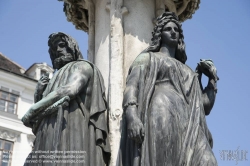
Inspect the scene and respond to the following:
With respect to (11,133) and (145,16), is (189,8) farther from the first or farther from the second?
(11,133)

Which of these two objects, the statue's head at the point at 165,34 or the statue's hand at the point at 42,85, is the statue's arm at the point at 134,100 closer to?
the statue's head at the point at 165,34

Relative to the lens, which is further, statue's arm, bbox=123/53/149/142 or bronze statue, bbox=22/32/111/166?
bronze statue, bbox=22/32/111/166

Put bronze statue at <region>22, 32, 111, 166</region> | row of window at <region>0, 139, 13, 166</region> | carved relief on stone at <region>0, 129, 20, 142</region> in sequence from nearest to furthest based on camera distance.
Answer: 1. bronze statue at <region>22, 32, 111, 166</region>
2. row of window at <region>0, 139, 13, 166</region>
3. carved relief on stone at <region>0, 129, 20, 142</region>

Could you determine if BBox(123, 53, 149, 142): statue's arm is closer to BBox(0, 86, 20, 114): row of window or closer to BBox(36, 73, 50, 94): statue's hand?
BBox(36, 73, 50, 94): statue's hand

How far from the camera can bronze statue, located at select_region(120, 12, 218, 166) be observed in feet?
21.0

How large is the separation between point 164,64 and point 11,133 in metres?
27.4

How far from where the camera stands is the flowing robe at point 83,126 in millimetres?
6801

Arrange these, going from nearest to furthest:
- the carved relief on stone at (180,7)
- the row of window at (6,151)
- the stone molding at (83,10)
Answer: the carved relief on stone at (180,7) < the stone molding at (83,10) < the row of window at (6,151)

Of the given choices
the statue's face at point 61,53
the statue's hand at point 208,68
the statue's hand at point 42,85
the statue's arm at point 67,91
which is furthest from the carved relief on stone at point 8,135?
the statue's hand at point 208,68

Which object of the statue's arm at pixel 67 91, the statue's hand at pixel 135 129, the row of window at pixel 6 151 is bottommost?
the statue's hand at pixel 135 129

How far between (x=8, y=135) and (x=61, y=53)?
2636 cm

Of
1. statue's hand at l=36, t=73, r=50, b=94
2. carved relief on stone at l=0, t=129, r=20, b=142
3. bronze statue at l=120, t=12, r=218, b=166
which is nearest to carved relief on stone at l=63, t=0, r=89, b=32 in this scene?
statue's hand at l=36, t=73, r=50, b=94

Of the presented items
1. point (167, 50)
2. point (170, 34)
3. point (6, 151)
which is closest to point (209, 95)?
point (167, 50)

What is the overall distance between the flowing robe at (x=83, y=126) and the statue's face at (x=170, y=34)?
107cm
